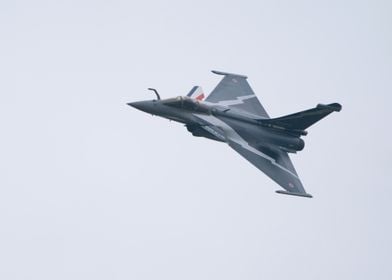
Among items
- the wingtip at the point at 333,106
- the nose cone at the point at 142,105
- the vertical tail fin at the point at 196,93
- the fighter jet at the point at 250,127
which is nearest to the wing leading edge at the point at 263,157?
the fighter jet at the point at 250,127

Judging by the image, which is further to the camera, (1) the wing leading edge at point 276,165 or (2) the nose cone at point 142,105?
(1) the wing leading edge at point 276,165

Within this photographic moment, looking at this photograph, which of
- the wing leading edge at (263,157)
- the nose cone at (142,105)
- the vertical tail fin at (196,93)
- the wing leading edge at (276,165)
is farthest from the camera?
the vertical tail fin at (196,93)

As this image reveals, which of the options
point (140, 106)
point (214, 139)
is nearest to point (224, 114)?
point (214, 139)

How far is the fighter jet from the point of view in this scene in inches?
2370

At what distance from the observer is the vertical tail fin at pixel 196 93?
62656mm

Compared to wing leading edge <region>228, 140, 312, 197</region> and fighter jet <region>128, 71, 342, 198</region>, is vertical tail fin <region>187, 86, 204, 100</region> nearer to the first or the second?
fighter jet <region>128, 71, 342, 198</region>

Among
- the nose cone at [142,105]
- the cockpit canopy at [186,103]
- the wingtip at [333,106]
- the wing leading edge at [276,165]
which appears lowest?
the wing leading edge at [276,165]

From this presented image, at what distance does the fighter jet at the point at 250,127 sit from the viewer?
6019 centimetres

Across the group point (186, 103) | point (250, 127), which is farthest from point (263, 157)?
point (186, 103)

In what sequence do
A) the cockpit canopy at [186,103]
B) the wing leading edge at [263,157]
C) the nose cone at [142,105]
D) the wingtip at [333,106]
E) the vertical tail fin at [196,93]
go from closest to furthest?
the nose cone at [142,105] → the cockpit canopy at [186,103] → the wing leading edge at [263,157] → the wingtip at [333,106] → the vertical tail fin at [196,93]

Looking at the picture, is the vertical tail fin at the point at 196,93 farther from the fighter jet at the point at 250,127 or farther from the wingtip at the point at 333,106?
the wingtip at the point at 333,106

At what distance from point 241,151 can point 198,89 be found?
20.3ft

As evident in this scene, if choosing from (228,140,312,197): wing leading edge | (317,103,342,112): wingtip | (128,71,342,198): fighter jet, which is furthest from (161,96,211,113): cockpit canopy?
(317,103,342,112): wingtip

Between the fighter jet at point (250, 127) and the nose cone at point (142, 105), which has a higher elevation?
the nose cone at point (142, 105)
